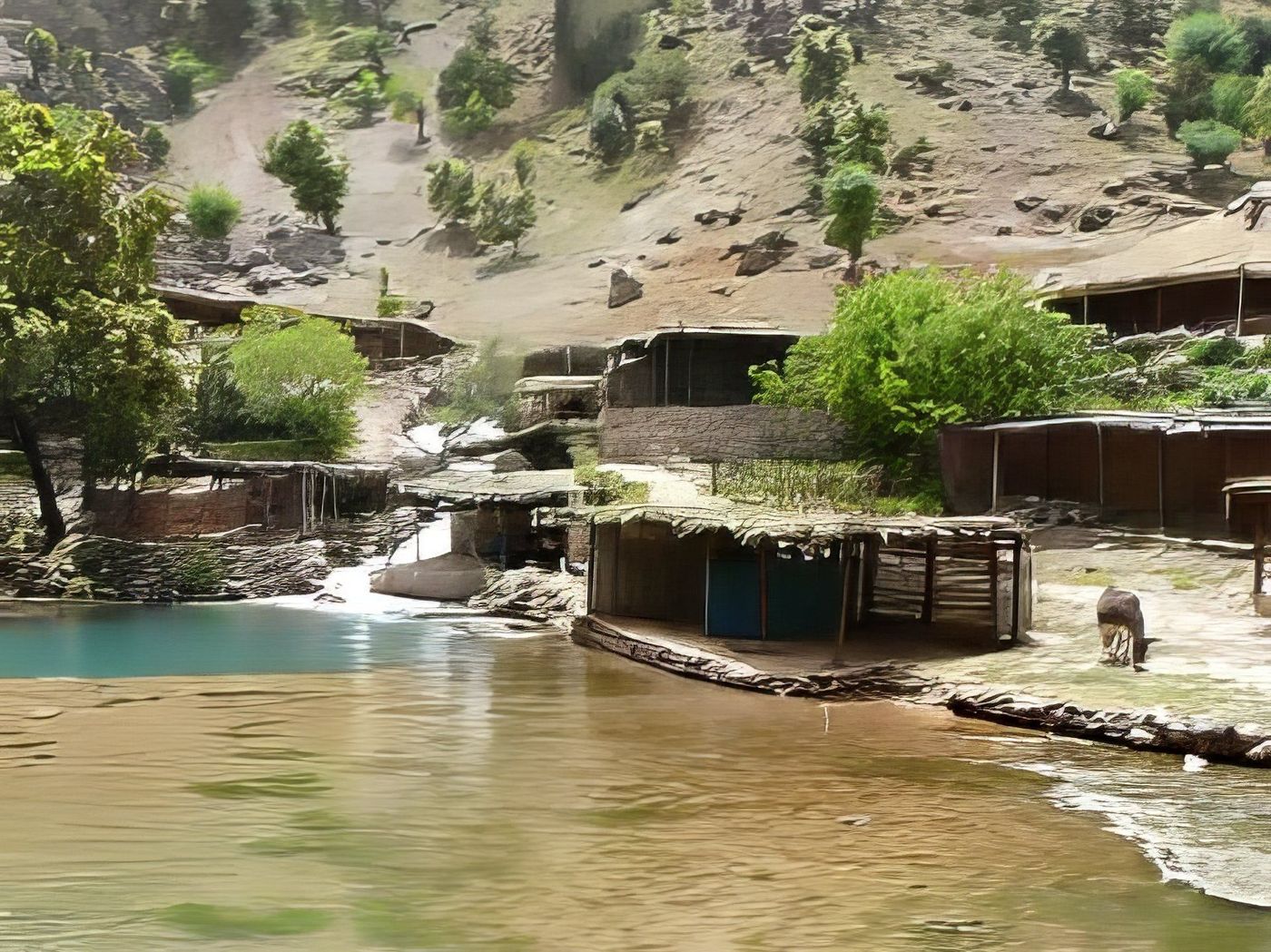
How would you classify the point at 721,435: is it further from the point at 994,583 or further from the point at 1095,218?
the point at 1095,218

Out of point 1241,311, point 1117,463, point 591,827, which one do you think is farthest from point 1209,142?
point 591,827

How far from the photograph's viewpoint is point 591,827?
9.20m

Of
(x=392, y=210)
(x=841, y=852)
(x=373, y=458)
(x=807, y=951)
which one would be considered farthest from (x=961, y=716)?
(x=392, y=210)

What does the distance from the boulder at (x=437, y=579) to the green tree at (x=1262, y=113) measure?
3008 cm

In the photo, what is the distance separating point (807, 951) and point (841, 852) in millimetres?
1709

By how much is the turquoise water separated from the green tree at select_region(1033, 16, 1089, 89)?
112 ft

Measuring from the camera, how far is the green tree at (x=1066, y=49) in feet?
152

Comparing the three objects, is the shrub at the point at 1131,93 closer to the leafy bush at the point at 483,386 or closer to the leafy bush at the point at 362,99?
the leafy bush at the point at 483,386

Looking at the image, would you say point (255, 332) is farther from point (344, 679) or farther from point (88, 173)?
point (344, 679)

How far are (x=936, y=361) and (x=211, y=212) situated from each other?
27313 millimetres

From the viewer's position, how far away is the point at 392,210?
45406mm

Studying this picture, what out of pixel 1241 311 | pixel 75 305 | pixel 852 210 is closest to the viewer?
pixel 1241 311

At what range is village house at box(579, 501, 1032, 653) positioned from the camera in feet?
47.9

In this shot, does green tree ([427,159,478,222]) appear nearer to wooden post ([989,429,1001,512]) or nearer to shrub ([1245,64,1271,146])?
shrub ([1245,64,1271,146])
